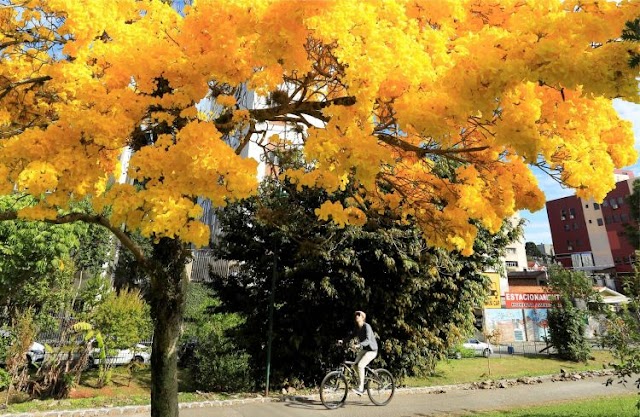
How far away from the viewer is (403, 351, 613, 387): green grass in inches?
450

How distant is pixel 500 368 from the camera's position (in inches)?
589

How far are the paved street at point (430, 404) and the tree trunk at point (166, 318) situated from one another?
305 cm

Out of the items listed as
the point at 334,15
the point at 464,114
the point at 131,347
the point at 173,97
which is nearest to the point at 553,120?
the point at 464,114

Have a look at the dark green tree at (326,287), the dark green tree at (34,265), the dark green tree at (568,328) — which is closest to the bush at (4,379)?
the dark green tree at (34,265)

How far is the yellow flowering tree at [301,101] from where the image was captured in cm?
253

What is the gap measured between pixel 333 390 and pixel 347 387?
346 mm

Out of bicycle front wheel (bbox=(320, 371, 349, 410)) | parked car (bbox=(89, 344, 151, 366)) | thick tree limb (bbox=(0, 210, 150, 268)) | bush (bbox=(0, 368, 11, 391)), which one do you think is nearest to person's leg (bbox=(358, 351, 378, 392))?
bicycle front wheel (bbox=(320, 371, 349, 410))

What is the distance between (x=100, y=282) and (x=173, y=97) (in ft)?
32.2

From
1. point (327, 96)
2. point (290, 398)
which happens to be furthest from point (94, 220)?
point (290, 398)

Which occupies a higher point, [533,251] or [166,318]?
[533,251]

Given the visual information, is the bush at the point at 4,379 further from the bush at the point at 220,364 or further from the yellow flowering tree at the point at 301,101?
the yellow flowering tree at the point at 301,101

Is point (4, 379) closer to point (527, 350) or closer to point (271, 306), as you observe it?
point (271, 306)

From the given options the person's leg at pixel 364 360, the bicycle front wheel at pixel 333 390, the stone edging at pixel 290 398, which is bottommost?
the stone edging at pixel 290 398

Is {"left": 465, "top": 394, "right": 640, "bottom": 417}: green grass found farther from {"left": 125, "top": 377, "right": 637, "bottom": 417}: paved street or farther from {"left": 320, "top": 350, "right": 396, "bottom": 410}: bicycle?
{"left": 320, "top": 350, "right": 396, "bottom": 410}: bicycle
